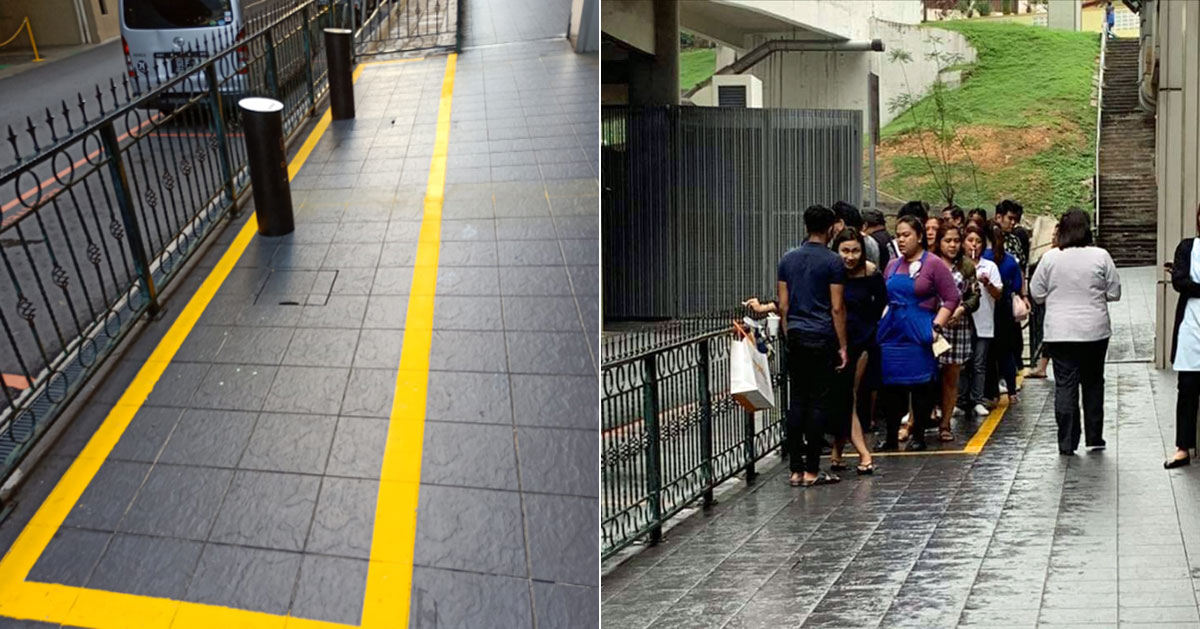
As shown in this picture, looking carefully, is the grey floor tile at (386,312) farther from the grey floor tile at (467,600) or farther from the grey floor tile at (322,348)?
the grey floor tile at (467,600)

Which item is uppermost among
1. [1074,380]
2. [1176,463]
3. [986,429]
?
[1074,380]

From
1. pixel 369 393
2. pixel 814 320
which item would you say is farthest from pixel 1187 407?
pixel 369 393

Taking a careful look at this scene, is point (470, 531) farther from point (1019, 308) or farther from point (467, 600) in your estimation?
point (1019, 308)

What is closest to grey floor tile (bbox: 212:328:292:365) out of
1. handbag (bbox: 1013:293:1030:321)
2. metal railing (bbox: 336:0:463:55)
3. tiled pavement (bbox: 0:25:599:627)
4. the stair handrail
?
tiled pavement (bbox: 0:25:599:627)

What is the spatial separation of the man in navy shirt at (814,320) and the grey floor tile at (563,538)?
1.90m

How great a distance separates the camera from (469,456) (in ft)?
18.8

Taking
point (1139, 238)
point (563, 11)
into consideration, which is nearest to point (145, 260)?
point (563, 11)

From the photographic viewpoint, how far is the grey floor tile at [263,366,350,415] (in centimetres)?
619

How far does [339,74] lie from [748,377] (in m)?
7.54

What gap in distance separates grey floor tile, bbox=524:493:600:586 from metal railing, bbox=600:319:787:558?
157 mm

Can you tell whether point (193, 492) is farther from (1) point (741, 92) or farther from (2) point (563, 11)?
(1) point (741, 92)

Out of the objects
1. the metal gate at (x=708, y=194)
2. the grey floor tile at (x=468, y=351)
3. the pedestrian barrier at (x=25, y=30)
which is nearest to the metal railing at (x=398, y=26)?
the metal gate at (x=708, y=194)

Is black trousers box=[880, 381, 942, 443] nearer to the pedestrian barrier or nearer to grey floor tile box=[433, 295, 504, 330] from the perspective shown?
grey floor tile box=[433, 295, 504, 330]

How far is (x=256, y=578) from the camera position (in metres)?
4.93
